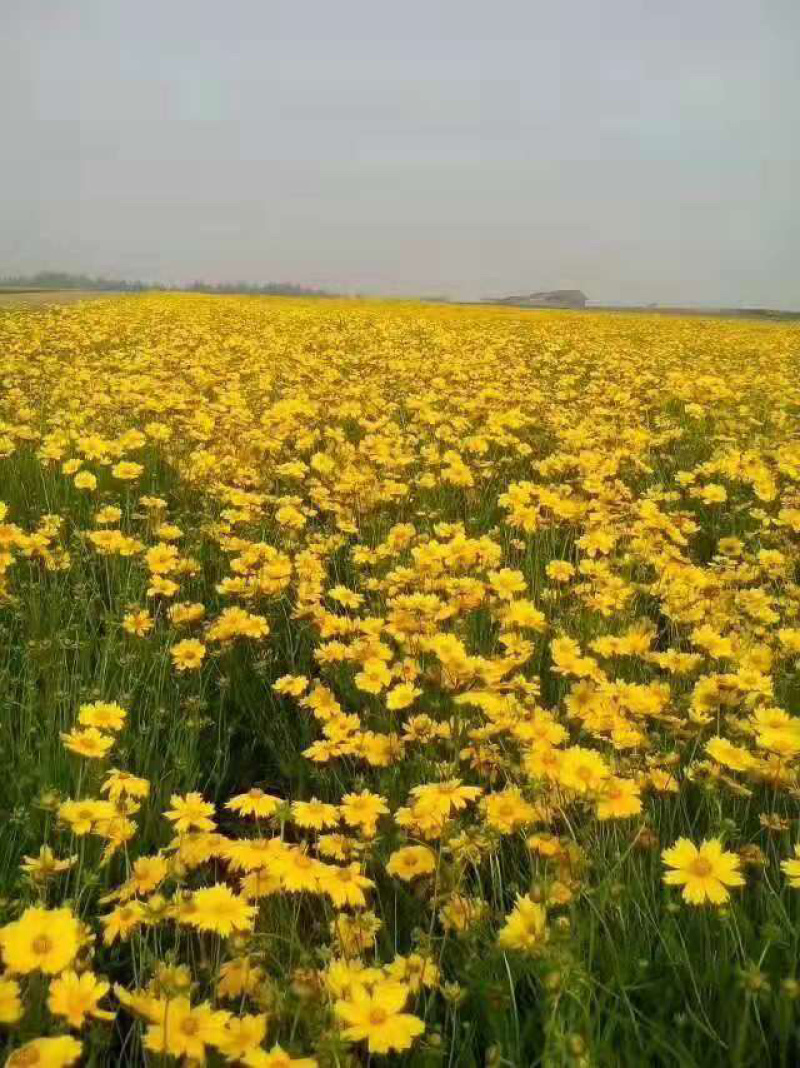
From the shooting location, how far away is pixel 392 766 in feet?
7.29

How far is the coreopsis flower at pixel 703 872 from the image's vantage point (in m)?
1.48

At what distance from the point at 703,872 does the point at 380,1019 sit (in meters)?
0.69

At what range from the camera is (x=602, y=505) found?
13.5ft

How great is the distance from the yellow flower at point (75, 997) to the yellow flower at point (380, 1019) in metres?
0.34

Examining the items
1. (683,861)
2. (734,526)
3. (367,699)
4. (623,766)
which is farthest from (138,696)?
(734,526)

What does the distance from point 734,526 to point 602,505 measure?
1.13 m

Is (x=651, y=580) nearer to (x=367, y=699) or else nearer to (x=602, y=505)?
(x=602, y=505)

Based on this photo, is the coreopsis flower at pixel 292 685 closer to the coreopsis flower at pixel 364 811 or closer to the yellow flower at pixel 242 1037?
the coreopsis flower at pixel 364 811

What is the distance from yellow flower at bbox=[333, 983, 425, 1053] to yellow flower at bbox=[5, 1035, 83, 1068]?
351 mm

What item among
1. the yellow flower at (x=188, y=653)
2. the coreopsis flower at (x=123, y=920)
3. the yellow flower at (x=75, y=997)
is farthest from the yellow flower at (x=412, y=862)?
the yellow flower at (x=188, y=653)

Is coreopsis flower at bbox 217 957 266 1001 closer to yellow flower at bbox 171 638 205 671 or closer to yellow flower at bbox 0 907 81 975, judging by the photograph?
yellow flower at bbox 0 907 81 975

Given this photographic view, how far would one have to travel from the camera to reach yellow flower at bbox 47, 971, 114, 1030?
117cm

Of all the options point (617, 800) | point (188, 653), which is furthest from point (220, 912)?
point (188, 653)

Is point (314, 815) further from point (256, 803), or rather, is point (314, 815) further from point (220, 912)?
point (220, 912)
